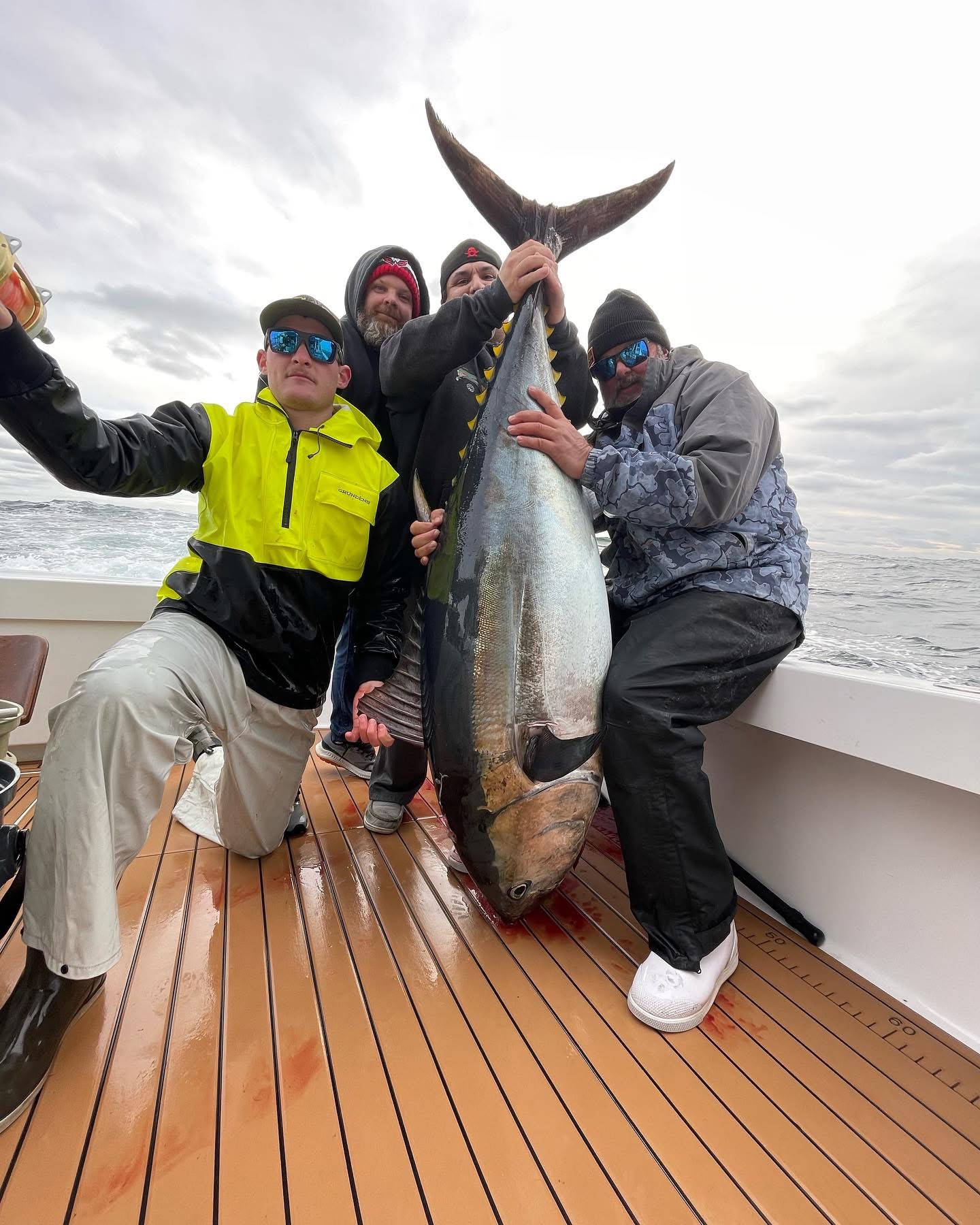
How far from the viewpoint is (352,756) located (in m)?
3.34

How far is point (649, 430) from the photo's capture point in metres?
2.02

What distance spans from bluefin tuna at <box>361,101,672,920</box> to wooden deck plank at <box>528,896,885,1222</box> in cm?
22

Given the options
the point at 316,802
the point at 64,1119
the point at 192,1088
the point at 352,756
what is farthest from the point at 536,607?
the point at 352,756

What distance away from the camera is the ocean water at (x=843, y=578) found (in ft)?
11.8

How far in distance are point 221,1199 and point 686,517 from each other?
5.86 feet

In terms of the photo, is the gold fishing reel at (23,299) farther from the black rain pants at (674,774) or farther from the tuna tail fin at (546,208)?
the black rain pants at (674,774)

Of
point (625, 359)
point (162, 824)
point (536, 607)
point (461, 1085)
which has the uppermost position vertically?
point (625, 359)

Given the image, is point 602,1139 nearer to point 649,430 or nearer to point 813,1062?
point 813,1062

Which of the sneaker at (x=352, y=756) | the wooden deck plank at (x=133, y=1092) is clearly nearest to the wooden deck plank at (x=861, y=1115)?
the wooden deck plank at (x=133, y=1092)

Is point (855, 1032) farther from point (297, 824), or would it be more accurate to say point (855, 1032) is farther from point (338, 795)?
point (338, 795)

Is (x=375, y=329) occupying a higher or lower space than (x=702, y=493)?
higher

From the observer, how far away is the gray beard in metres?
2.85

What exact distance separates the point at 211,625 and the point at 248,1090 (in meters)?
1.25

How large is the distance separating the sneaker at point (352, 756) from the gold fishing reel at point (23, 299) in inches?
88.8
